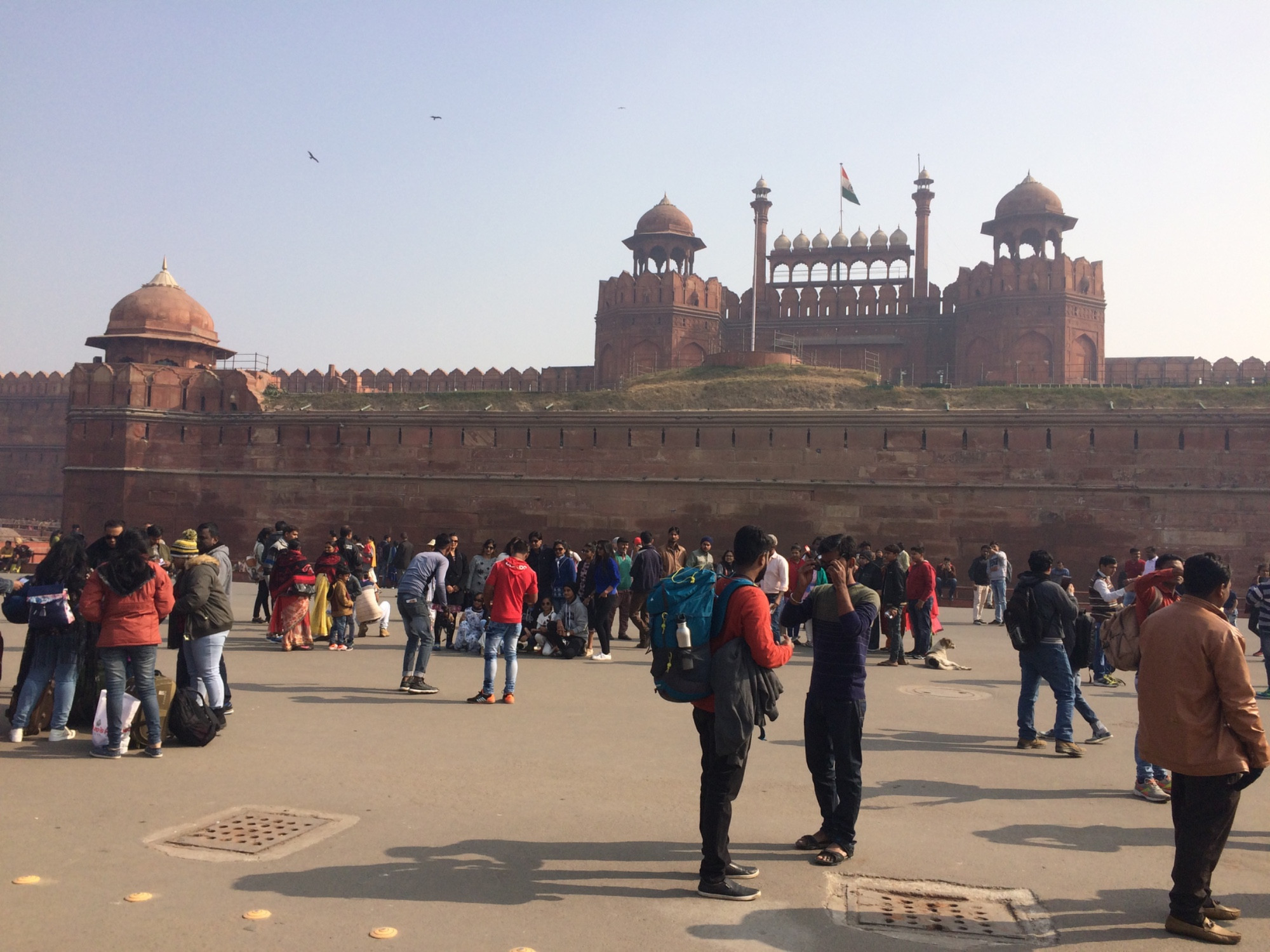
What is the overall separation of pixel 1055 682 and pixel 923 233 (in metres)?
34.2

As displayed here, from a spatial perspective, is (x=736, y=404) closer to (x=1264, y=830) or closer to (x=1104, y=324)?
(x=1104, y=324)

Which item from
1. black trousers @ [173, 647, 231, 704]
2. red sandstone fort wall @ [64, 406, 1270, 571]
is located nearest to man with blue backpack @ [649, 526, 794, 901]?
black trousers @ [173, 647, 231, 704]

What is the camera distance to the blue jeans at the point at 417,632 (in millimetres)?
7582

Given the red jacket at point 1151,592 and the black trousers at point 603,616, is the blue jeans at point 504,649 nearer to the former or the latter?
the black trousers at point 603,616

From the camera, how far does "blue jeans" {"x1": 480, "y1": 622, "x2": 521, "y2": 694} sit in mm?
7246

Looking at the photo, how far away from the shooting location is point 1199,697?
11.7 ft

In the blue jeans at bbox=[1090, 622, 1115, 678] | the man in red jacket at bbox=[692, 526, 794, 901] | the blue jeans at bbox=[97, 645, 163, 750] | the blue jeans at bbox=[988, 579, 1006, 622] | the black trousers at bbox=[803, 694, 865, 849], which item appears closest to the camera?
the man in red jacket at bbox=[692, 526, 794, 901]

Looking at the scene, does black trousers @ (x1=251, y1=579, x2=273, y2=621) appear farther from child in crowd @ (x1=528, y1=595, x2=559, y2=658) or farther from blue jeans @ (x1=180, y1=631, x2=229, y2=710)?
blue jeans @ (x1=180, y1=631, x2=229, y2=710)

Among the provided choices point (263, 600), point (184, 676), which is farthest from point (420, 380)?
point (184, 676)

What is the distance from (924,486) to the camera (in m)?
20.4

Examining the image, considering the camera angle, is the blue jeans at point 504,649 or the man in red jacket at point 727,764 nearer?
the man in red jacket at point 727,764

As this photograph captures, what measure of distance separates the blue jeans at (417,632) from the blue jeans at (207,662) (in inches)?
63.2

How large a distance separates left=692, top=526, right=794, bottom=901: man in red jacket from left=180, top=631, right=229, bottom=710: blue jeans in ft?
11.1

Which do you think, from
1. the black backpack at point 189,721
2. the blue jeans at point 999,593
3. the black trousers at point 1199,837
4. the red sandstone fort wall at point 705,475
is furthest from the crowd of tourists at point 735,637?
the red sandstone fort wall at point 705,475
